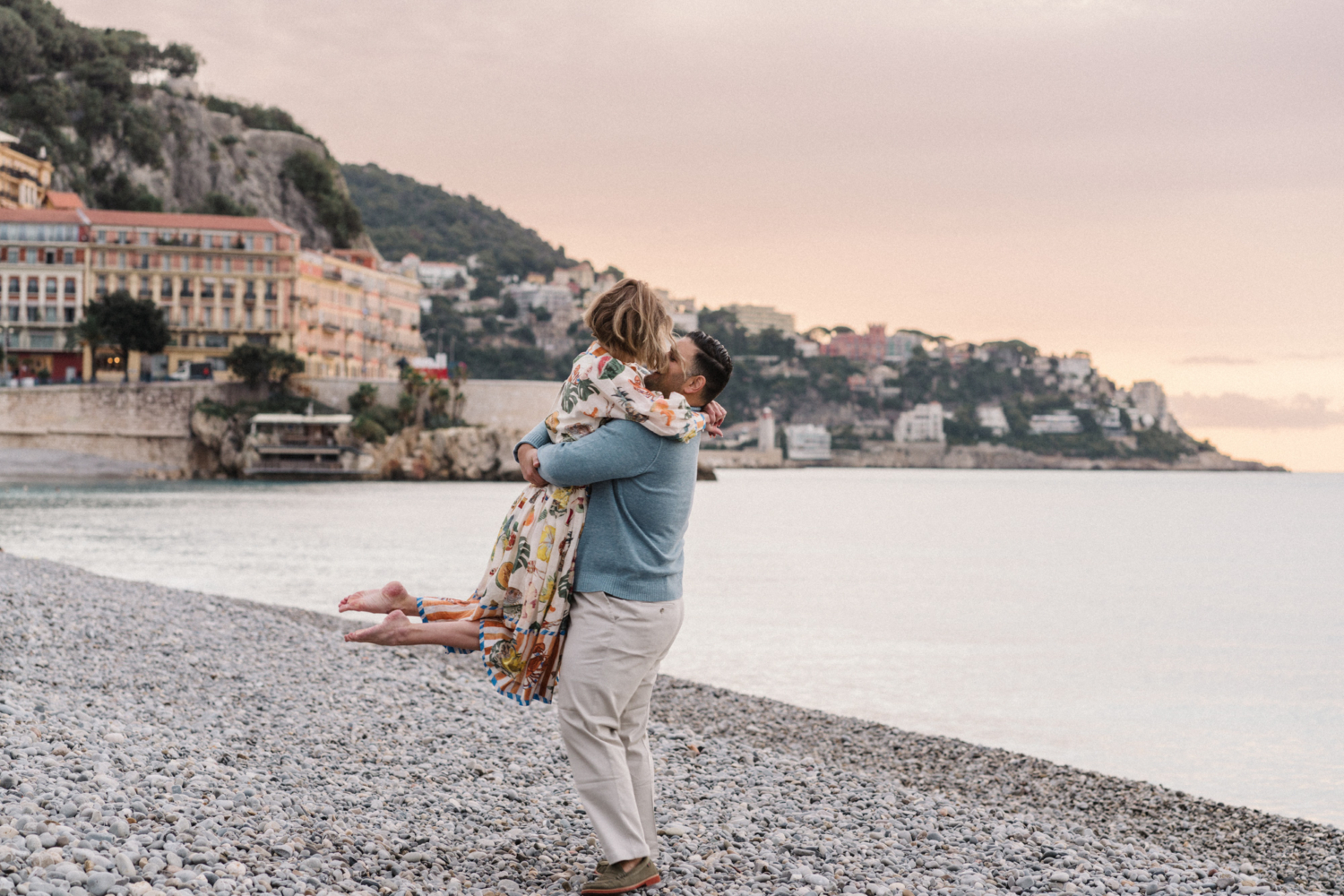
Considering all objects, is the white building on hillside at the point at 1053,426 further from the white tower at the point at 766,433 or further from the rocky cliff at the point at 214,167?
the rocky cliff at the point at 214,167

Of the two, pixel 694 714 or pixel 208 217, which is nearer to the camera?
pixel 694 714

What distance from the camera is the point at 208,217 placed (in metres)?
81.4

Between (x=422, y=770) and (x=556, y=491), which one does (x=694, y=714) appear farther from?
(x=556, y=491)

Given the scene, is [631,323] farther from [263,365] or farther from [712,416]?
[263,365]

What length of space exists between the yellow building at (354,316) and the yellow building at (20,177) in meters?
18.8

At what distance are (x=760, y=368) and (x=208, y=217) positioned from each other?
122341 mm

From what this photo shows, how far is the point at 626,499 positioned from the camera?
3805mm

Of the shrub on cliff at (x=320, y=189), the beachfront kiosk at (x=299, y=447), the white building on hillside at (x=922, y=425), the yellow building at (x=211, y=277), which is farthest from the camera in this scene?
the white building on hillside at (x=922, y=425)

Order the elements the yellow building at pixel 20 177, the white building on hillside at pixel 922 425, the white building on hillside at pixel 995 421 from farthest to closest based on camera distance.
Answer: the white building on hillside at pixel 995 421, the white building on hillside at pixel 922 425, the yellow building at pixel 20 177

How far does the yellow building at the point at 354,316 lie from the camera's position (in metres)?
83.1

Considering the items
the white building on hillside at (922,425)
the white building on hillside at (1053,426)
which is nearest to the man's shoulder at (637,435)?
the white building on hillside at (922,425)

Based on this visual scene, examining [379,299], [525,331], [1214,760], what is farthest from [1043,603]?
[525,331]

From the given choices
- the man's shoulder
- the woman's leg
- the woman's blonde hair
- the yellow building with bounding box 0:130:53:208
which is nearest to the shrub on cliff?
the yellow building with bounding box 0:130:53:208

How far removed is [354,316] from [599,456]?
9102 centimetres
